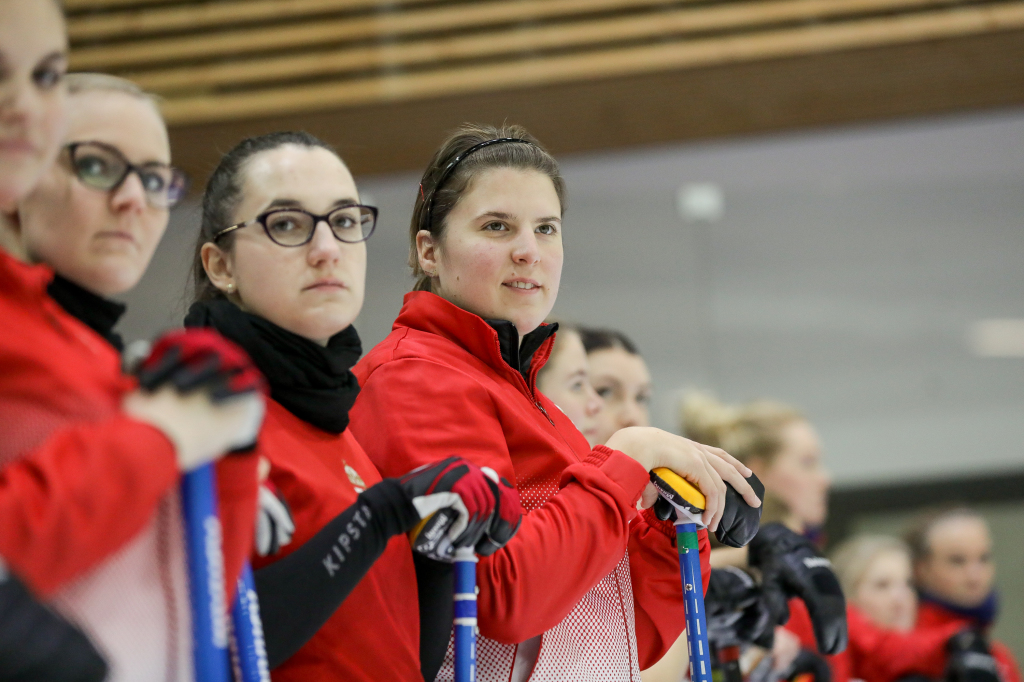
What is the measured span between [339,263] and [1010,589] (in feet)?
24.4

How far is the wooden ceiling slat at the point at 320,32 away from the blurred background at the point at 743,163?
1cm

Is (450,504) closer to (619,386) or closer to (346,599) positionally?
(346,599)

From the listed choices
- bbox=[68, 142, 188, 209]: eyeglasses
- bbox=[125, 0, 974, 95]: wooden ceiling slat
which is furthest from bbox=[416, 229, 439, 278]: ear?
bbox=[125, 0, 974, 95]: wooden ceiling slat

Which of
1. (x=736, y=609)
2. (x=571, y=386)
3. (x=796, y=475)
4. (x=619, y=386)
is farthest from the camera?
(x=796, y=475)

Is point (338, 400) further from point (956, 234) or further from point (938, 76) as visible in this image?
point (956, 234)

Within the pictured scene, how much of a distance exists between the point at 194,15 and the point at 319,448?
4326mm

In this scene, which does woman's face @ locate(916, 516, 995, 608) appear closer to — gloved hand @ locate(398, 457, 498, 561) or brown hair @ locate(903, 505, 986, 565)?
brown hair @ locate(903, 505, 986, 565)

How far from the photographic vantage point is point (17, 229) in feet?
4.04

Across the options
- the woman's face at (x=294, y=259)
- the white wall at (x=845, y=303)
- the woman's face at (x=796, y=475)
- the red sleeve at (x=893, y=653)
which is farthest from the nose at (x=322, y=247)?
the white wall at (x=845, y=303)

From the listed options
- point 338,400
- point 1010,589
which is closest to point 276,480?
point 338,400

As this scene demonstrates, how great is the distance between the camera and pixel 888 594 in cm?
516

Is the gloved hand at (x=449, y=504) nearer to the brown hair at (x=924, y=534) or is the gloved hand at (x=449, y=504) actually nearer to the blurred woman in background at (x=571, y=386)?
the blurred woman in background at (x=571, y=386)

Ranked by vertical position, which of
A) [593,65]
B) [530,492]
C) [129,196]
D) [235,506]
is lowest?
[235,506]

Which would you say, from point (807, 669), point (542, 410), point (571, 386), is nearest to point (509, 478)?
point (542, 410)
